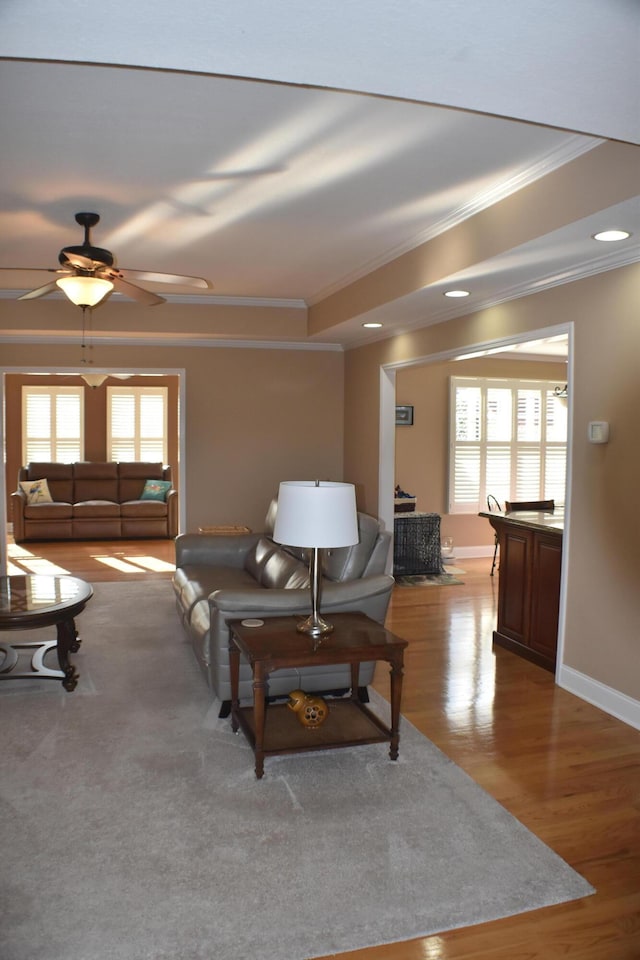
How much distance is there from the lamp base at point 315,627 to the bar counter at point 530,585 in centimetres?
193

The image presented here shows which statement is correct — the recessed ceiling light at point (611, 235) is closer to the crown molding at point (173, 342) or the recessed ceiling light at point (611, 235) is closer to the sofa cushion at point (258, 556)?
the sofa cushion at point (258, 556)

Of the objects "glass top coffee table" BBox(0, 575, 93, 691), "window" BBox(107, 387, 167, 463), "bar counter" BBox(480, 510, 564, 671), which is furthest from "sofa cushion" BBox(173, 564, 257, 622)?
"window" BBox(107, 387, 167, 463)

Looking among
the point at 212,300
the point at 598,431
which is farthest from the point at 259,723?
the point at 212,300

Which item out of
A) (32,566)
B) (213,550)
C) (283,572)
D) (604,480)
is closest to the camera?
(604,480)

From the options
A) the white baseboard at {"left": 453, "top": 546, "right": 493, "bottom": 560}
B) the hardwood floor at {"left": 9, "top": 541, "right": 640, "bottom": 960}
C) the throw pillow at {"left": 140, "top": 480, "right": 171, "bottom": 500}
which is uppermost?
the throw pillow at {"left": 140, "top": 480, "right": 171, "bottom": 500}

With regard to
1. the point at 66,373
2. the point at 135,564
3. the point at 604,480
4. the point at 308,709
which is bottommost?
the point at 135,564

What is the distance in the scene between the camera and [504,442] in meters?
8.78

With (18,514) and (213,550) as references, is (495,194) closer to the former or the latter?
(213,550)

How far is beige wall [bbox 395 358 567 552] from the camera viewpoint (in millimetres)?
8367

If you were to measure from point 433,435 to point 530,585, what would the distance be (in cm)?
385

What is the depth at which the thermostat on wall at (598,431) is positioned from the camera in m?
3.92

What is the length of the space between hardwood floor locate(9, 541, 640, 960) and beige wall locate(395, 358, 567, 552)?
2.45 metres

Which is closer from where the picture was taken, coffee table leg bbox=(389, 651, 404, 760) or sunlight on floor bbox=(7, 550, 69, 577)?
coffee table leg bbox=(389, 651, 404, 760)

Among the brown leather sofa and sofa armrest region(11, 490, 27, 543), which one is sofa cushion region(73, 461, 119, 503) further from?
sofa armrest region(11, 490, 27, 543)
